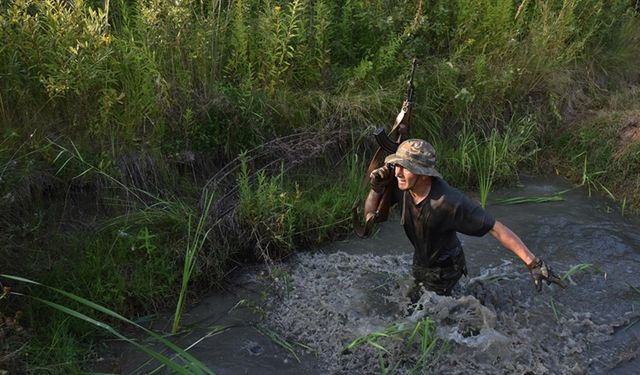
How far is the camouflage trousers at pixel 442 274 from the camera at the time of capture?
148 inches

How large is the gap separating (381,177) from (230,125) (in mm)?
1801

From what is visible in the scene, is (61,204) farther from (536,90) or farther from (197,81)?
(536,90)

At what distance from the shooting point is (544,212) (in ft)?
17.9

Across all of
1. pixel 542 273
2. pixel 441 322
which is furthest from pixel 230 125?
pixel 542 273

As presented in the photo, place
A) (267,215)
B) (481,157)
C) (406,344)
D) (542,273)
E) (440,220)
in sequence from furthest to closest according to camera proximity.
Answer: (481,157)
(267,215)
(406,344)
(440,220)
(542,273)

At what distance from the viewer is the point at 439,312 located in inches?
149

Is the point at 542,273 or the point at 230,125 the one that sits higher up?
the point at 230,125

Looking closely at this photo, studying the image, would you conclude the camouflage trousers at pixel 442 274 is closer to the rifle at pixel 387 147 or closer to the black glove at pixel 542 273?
the rifle at pixel 387 147

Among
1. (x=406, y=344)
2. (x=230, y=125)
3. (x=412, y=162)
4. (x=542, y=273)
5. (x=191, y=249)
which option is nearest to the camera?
(x=542, y=273)

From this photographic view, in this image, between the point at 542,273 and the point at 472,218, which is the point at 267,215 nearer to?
the point at 472,218

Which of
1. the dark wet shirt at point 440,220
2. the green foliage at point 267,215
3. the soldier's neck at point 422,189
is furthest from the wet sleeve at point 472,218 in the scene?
the green foliage at point 267,215

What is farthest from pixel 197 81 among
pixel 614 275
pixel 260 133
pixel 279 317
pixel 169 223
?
pixel 614 275

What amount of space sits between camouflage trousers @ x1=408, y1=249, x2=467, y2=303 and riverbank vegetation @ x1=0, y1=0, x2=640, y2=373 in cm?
112

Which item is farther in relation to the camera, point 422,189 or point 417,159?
point 422,189
